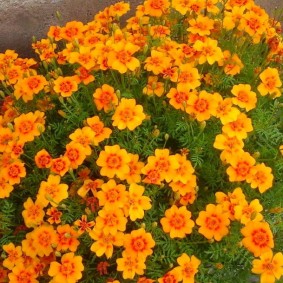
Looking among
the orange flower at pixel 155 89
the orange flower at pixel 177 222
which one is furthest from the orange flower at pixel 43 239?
the orange flower at pixel 155 89

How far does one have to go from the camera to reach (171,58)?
6.97 feet

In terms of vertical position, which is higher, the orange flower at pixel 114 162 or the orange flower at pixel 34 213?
the orange flower at pixel 114 162

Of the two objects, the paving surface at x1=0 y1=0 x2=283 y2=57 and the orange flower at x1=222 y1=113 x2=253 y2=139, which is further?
the paving surface at x1=0 y1=0 x2=283 y2=57

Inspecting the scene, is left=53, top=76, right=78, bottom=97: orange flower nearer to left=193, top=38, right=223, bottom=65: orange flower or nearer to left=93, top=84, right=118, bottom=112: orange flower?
left=93, top=84, right=118, bottom=112: orange flower

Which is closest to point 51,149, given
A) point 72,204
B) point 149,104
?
point 72,204

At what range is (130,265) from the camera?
1.73m

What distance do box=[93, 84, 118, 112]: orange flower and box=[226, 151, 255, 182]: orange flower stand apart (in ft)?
1.55

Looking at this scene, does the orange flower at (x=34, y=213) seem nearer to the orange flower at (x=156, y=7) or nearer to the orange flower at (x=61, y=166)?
the orange flower at (x=61, y=166)

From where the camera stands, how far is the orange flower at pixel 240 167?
5.90ft

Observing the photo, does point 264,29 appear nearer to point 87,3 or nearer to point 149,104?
point 149,104

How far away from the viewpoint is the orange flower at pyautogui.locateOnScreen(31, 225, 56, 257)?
1804 mm

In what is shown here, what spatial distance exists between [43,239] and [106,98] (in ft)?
1.79

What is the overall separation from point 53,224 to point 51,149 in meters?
0.30

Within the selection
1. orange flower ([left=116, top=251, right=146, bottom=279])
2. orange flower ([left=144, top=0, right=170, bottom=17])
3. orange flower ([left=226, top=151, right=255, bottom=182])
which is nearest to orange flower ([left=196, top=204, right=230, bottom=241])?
orange flower ([left=226, top=151, right=255, bottom=182])
